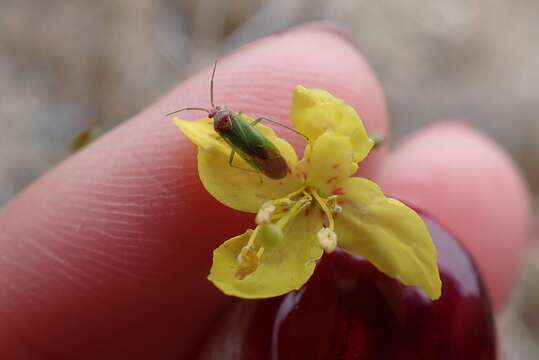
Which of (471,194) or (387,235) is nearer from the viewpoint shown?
(387,235)

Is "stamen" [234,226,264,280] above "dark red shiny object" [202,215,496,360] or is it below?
above

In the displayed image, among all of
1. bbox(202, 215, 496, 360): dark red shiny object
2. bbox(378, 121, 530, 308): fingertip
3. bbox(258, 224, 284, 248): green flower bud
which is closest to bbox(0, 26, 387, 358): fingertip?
bbox(202, 215, 496, 360): dark red shiny object

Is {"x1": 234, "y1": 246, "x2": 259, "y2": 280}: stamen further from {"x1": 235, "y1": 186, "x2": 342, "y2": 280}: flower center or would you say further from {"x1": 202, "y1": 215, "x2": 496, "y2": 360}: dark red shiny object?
{"x1": 202, "y1": 215, "x2": 496, "y2": 360}: dark red shiny object

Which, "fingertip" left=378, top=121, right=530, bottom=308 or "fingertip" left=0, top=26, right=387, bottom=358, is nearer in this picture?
"fingertip" left=0, top=26, right=387, bottom=358

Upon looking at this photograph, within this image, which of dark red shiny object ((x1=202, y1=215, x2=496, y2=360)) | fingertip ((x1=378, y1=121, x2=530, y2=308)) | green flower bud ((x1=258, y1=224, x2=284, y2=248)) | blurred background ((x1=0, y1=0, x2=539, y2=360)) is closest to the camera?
green flower bud ((x1=258, y1=224, x2=284, y2=248))

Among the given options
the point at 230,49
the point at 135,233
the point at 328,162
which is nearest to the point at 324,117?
the point at 328,162

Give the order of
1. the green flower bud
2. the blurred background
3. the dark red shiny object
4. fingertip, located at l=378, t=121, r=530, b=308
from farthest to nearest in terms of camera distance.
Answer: the blurred background → fingertip, located at l=378, t=121, r=530, b=308 → the dark red shiny object → the green flower bud

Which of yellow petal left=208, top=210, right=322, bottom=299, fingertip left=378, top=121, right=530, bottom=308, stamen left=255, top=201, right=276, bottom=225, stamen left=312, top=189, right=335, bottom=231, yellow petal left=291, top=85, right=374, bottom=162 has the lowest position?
fingertip left=378, top=121, right=530, bottom=308

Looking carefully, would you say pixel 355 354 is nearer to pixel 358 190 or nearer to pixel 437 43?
pixel 358 190

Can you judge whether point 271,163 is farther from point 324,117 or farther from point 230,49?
point 230,49
